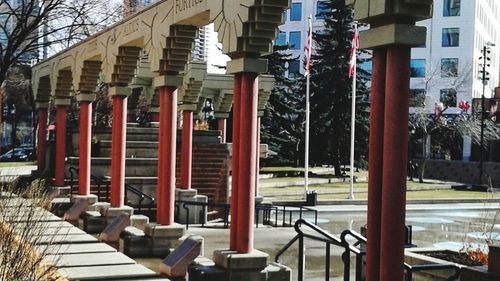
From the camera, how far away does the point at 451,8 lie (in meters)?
65.6

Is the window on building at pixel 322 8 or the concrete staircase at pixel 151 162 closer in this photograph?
the concrete staircase at pixel 151 162

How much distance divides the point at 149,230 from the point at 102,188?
8521 mm

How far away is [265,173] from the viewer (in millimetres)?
48000

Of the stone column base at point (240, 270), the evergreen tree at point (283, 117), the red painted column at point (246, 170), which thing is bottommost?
the stone column base at point (240, 270)

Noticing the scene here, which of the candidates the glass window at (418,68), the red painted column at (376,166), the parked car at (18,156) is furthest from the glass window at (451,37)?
the red painted column at (376,166)

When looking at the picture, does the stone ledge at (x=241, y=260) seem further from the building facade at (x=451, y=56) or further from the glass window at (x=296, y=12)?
the glass window at (x=296, y=12)

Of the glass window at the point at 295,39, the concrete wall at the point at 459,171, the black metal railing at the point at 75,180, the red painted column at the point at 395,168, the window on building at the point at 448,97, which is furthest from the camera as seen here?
the glass window at the point at 295,39

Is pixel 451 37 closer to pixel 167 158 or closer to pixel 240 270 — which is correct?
pixel 167 158

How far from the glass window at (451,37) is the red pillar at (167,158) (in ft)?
181

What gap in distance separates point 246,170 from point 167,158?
3939 millimetres

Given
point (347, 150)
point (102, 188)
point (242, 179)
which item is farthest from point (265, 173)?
point (242, 179)

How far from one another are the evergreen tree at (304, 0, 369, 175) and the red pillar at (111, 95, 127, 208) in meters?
33.3

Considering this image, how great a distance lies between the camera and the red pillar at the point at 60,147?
22.7 m

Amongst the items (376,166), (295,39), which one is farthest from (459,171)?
(376,166)
